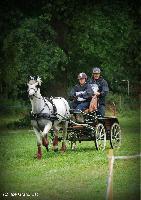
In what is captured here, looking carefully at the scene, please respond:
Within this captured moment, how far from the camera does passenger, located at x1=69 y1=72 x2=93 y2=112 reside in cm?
1449

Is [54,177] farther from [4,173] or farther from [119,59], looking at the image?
[119,59]

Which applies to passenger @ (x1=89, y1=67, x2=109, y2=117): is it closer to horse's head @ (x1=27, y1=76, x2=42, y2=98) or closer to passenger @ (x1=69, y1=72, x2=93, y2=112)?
passenger @ (x1=69, y1=72, x2=93, y2=112)

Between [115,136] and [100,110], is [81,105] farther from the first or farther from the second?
[115,136]

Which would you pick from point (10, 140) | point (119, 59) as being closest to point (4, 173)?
point (10, 140)

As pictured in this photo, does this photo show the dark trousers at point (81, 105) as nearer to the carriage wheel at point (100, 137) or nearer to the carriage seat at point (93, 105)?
the carriage seat at point (93, 105)

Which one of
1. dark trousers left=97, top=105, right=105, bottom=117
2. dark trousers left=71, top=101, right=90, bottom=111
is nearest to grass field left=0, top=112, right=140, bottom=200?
dark trousers left=97, top=105, right=105, bottom=117

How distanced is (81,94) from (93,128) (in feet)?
2.45

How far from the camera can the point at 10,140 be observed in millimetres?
18812

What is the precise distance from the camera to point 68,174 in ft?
36.0

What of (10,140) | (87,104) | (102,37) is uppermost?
(102,37)

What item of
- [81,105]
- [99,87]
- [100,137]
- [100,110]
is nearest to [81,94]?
[81,105]

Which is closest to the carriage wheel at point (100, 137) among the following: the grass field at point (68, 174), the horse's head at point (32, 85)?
the grass field at point (68, 174)

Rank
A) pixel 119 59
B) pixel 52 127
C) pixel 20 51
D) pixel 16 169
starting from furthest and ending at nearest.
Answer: pixel 119 59
pixel 20 51
pixel 52 127
pixel 16 169

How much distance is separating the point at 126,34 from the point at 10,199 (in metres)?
12.7
